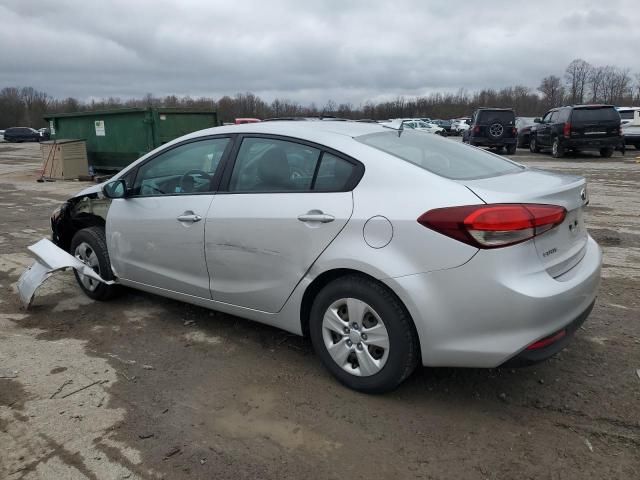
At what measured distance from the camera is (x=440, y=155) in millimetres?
3430

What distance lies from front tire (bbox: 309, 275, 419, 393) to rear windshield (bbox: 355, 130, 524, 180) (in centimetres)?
80

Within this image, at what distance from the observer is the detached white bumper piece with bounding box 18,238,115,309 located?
4664mm

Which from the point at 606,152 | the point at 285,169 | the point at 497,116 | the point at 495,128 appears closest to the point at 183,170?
the point at 285,169

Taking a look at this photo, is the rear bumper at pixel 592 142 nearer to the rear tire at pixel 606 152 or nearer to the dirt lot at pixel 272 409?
the rear tire at pixel 606 152

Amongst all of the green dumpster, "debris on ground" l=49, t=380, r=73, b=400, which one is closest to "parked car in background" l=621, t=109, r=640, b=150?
the green dumpster

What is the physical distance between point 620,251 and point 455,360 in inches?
169

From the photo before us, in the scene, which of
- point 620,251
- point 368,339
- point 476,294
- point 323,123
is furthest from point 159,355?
point 620,251

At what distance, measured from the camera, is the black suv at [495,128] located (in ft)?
68.8

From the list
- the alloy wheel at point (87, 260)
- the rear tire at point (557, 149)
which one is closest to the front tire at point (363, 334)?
the alloy wheel at point (87, 260)

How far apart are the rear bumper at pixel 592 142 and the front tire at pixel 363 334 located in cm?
1769

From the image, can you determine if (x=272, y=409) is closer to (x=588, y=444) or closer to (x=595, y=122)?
(x=588, y=444)

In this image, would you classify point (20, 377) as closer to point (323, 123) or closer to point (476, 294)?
point (323, 123)

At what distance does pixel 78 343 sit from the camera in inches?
159

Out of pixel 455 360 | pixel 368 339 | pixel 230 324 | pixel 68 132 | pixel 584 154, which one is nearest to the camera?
pixel 455 360
